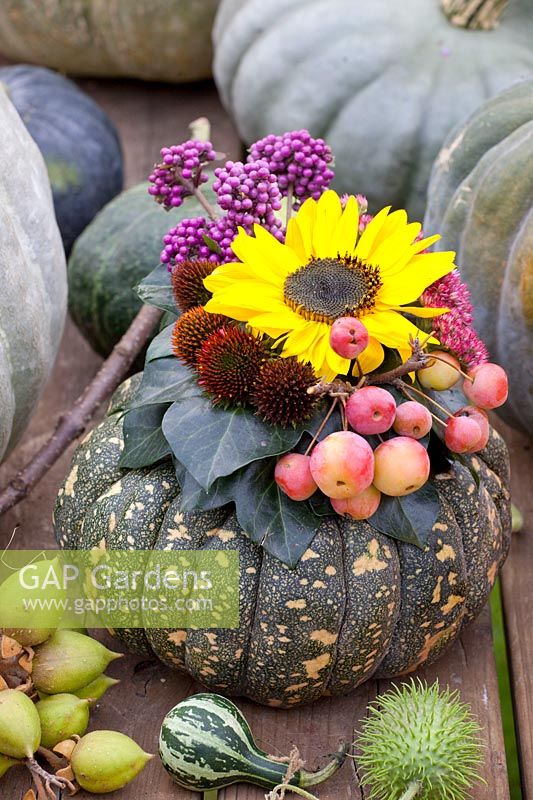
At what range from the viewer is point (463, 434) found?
3.91ft

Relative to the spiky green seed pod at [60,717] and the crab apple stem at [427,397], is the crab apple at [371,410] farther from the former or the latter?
the spiky green seed pod at [60,717]

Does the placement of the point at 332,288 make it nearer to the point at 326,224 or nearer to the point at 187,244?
the point at 326,224

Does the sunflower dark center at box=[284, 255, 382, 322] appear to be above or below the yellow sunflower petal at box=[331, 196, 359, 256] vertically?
below

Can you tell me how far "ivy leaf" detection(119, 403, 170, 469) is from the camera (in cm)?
131

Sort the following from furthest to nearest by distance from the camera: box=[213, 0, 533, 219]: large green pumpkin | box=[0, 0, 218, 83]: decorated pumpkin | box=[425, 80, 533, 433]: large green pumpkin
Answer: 1. box=[0, 0, 218, 83]: decorated pumpkin
2. box=[213, 0, 533, 219]: large green pumpkin
3. box=[425, 80, 533, 433]: large green pumpkin

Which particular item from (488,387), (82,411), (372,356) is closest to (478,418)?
(488,387)

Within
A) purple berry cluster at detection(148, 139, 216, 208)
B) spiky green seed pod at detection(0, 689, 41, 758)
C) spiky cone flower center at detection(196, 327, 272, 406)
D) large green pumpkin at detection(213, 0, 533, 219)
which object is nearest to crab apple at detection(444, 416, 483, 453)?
spiky cone flower center at detection(196, 327, 272, 406)

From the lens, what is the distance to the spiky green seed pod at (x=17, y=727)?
1181 mm

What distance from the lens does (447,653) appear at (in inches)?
58.2

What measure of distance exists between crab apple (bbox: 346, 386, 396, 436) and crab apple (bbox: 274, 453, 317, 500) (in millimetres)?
74

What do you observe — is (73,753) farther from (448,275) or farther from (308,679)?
(448,275)

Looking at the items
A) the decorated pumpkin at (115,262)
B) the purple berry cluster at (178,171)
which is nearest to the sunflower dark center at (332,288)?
the purple berry cluster at (178,171)

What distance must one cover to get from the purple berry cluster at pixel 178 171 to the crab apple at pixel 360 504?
1.47 ft

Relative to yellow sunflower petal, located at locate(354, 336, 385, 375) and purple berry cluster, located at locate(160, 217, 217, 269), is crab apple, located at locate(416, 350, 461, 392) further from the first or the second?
purple berry cluster, located at locate(160, 217, 217, 269)
